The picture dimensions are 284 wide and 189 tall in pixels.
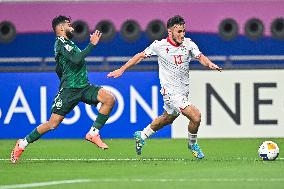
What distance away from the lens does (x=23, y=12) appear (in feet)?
121

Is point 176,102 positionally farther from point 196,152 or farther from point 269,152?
point 269,152

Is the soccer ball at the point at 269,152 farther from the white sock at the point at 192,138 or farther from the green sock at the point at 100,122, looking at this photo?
the green sock at the point at 100,122

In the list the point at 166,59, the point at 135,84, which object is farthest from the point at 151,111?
the point at 166,59

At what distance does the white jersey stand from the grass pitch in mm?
1042

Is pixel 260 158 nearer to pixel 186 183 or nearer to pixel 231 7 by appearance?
pixel 186 183

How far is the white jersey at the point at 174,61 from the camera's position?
59.3 ft

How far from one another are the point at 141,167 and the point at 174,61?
7.68 ft

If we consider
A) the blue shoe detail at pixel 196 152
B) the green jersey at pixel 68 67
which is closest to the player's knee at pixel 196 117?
the blue shoe detail at pixel 196 152

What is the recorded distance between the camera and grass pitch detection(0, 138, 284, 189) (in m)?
14.1

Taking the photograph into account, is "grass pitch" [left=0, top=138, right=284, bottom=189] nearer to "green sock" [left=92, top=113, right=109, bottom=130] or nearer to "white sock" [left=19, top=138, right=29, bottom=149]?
"white sock" [left=19, top=138, right=29, bottom=149]

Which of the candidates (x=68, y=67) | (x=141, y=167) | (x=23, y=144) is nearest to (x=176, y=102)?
(x=68, y=67)

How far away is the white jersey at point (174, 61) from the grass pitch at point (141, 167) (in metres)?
1.04

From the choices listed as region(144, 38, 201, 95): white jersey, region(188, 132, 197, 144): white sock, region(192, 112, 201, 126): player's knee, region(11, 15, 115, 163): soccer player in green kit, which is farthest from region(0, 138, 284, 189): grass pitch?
region(144, 38, 201, 95): white jersey

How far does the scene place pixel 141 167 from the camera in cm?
1636
